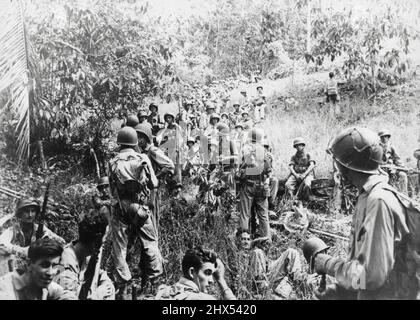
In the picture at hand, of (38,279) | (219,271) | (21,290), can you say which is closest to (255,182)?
(219,271)

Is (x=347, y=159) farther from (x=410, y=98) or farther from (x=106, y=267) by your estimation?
(x=106, y=267)

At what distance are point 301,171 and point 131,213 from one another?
1.67 meters

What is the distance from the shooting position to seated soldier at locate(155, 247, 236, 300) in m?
4.32

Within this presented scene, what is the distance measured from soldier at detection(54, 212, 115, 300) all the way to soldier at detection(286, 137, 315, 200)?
6.08 ft

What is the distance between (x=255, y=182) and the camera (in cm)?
497

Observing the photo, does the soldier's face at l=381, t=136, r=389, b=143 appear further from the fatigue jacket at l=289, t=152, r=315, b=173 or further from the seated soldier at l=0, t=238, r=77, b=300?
the seated soldier at l=0, t=238, r=77, b=300

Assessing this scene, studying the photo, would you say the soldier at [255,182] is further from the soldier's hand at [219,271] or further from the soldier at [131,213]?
the soldier at [131,213]

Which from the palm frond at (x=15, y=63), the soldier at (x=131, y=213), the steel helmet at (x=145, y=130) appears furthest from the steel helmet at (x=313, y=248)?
the palm frond at (x=15, y=63)

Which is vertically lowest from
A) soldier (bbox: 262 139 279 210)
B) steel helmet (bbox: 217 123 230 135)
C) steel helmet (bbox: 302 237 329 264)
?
steel helmet (bbox: 302 237 329 264)

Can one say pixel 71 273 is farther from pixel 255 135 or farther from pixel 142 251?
pixel 255 135

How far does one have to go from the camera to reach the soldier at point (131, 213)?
4660 millimetres

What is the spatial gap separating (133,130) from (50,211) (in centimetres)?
109

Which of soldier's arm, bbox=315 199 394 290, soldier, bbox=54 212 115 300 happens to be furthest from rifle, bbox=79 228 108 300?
soldier's arm, bbox=315 199 394 290

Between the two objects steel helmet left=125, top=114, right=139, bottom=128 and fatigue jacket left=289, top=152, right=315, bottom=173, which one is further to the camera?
steel helmet left=125, top=114, right=139, bottom=128
